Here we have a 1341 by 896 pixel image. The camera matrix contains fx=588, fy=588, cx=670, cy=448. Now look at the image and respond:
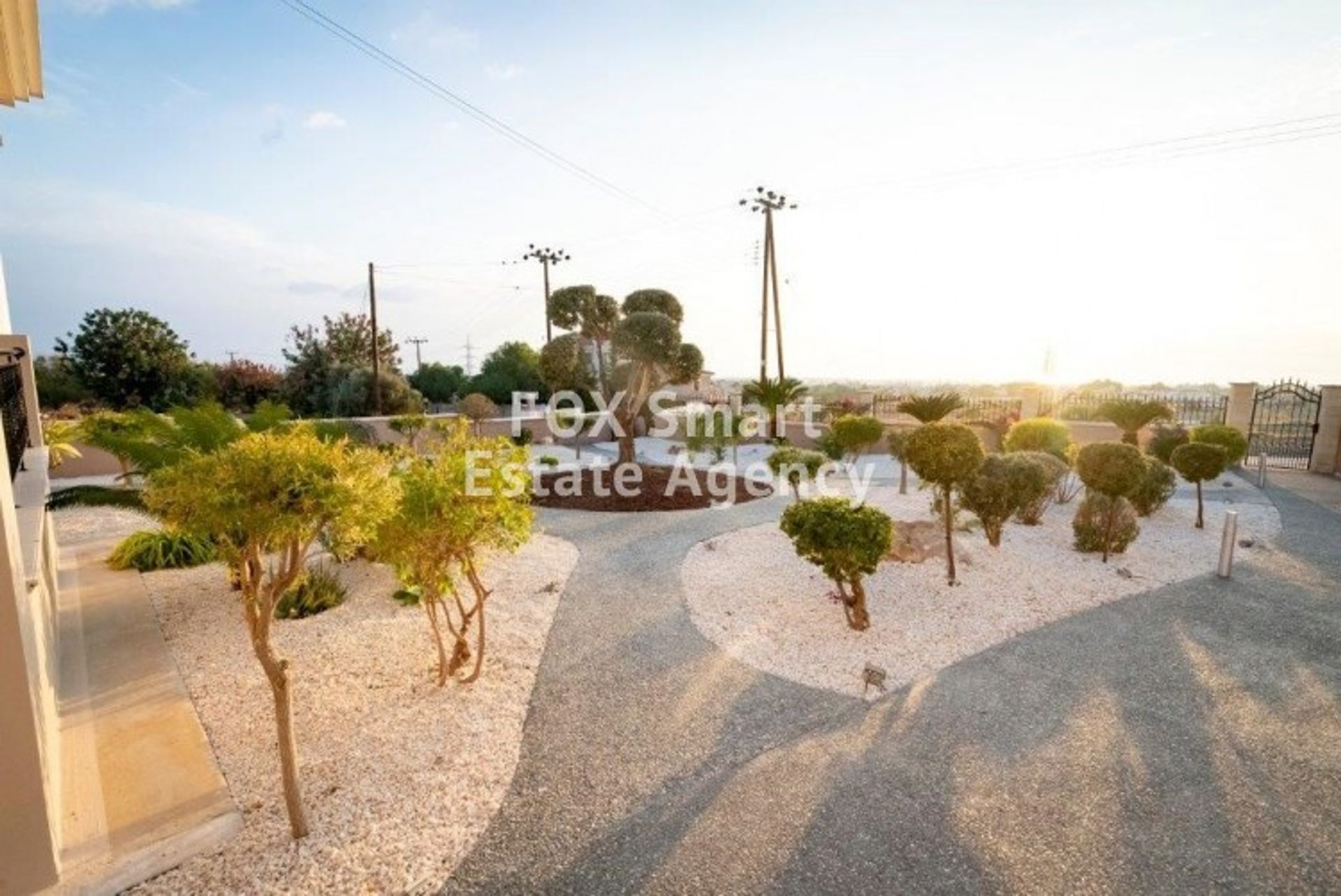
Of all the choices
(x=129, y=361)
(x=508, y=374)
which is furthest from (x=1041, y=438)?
(x=129, y=361)

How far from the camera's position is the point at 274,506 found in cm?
358

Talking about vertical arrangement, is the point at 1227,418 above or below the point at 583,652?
above

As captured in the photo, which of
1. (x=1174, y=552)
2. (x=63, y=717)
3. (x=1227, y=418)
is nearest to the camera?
(x=63, y=717)

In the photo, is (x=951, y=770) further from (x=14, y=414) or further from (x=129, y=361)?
(x=129, y=361)

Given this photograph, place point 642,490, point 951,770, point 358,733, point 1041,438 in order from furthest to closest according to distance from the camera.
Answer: point 642,490
point 1041,438
point 358,733
point 951,770

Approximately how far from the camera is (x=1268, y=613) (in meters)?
7.86

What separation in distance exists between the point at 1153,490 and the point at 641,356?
11.6 metres

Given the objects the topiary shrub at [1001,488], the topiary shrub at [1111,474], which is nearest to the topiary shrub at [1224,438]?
the topiary shrub at [1111,474]

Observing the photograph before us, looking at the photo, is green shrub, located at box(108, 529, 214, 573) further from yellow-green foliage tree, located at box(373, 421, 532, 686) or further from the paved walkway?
the paved walkway

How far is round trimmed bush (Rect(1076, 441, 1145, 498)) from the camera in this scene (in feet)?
30.8

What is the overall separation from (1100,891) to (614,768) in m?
3.37

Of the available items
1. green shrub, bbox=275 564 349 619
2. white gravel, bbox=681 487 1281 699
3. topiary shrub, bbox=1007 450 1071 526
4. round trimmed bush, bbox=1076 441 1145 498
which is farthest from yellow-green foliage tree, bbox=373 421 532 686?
topiary shrub, bbox=1007 450 1071 526

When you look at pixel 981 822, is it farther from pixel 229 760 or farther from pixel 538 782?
pixel 229 760

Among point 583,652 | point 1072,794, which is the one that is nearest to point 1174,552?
point 1072,794
